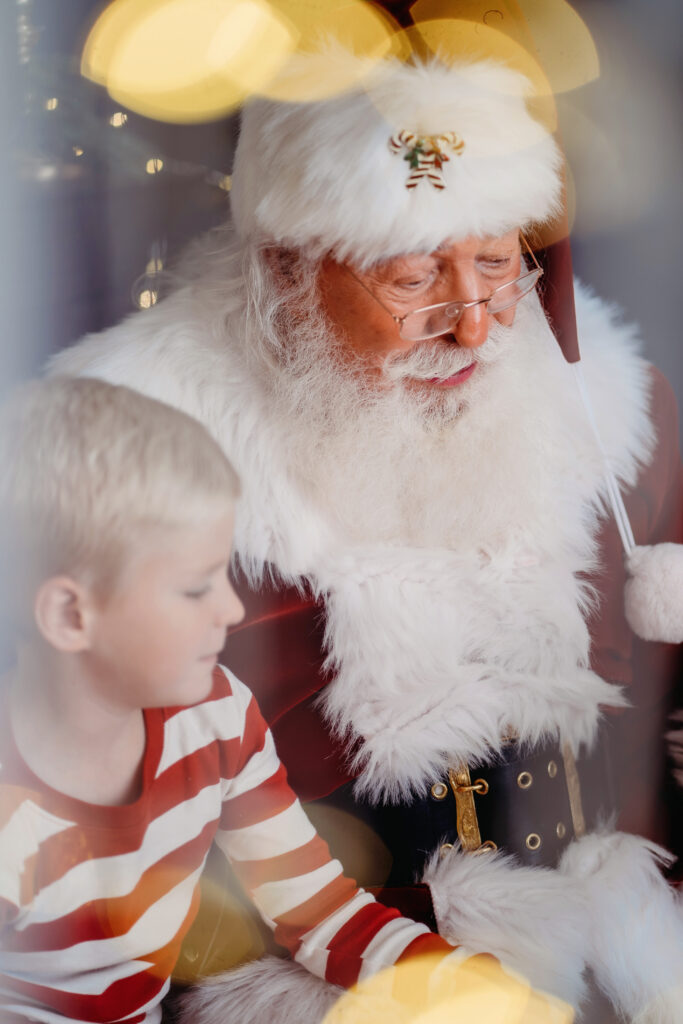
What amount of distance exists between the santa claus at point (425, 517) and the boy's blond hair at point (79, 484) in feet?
0.21

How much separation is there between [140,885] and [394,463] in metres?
0.52

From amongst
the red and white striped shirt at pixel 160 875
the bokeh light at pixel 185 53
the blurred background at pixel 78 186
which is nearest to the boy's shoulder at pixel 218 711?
the red and white striped shirt at pixel 160 875

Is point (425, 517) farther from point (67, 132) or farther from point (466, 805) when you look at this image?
point (67, 132)

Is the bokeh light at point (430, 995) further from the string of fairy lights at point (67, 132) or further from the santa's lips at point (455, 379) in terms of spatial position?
the string of fairy lights at point (67, 132)

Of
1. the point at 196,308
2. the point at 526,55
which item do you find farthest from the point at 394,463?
the point at 526,55

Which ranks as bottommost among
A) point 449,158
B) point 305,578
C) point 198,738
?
point 198,738

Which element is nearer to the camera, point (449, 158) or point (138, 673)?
point (138, 673)

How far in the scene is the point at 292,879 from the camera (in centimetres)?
85

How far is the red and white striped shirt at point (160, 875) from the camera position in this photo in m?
0.70

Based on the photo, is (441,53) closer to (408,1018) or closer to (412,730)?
(412,730)

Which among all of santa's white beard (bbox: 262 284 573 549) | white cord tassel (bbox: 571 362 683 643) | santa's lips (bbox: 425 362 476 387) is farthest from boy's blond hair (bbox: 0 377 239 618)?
white cord tassel (bbox: 571 362 683 643)

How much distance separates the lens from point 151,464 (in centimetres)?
68

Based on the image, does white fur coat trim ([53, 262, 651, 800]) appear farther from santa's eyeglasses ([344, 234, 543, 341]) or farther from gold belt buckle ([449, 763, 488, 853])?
santa's eyeglasses ([344, 234, 543, 341])

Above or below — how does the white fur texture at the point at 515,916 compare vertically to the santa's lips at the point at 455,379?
below
